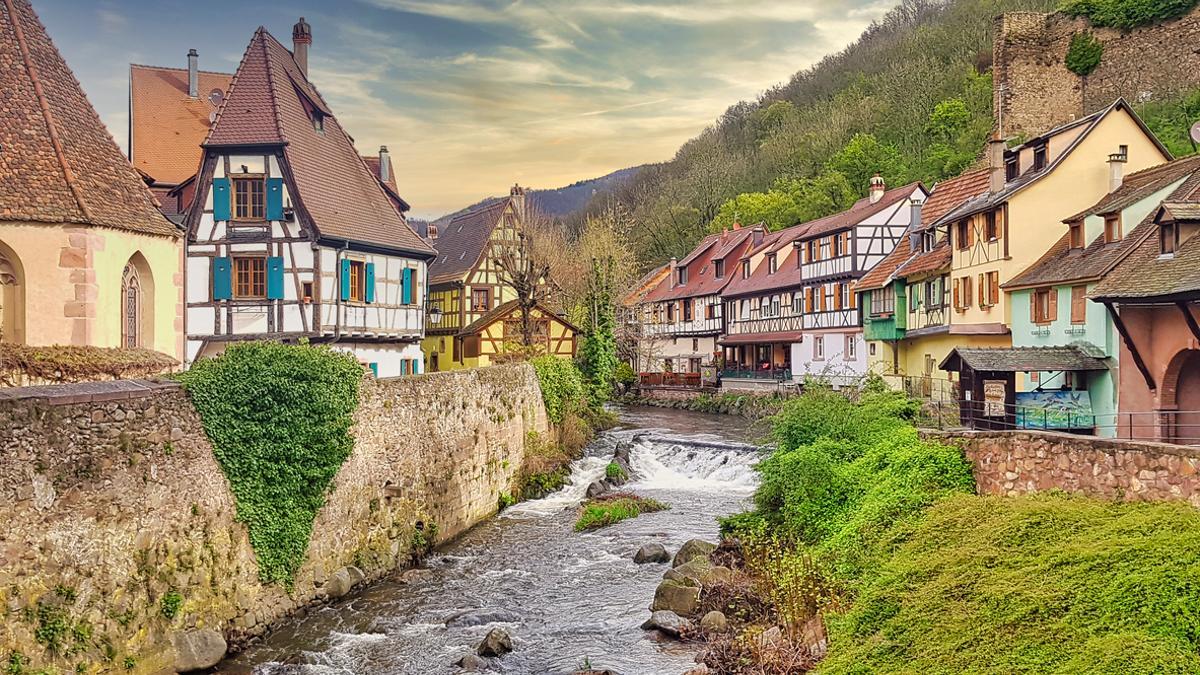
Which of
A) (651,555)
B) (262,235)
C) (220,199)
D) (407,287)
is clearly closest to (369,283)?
(407,287)

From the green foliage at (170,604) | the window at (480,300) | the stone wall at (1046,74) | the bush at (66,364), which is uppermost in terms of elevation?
the stone wall at (1046,74)

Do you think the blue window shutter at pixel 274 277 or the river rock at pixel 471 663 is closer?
the river rock at pixel 471 663

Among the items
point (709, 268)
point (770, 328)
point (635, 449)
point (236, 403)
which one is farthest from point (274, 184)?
point (709, 268)

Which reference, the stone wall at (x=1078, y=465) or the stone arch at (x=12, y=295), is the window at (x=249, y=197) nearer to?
the stone arch at (x=12, y=295)

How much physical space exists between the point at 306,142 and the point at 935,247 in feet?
74.3

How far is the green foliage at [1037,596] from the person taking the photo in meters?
7.40

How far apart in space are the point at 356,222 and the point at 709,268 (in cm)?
3319

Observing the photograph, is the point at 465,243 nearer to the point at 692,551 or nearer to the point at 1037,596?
the point at 692,551

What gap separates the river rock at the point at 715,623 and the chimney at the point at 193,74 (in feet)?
91.8

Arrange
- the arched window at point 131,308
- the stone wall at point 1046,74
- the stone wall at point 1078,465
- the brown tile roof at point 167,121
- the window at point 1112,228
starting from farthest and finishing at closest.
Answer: the stone wall at point 1046,74, the brown tile roof at point 167,121, the window at point 1112,228, the arched window at point 131,308, the stone wall at point 1078,465

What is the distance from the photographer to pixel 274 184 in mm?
27031

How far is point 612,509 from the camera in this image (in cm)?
2117

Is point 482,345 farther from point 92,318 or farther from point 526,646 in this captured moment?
point 526,646

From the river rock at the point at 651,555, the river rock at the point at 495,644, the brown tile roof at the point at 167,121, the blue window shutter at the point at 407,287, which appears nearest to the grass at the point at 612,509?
the river rock at the point at 651,555
